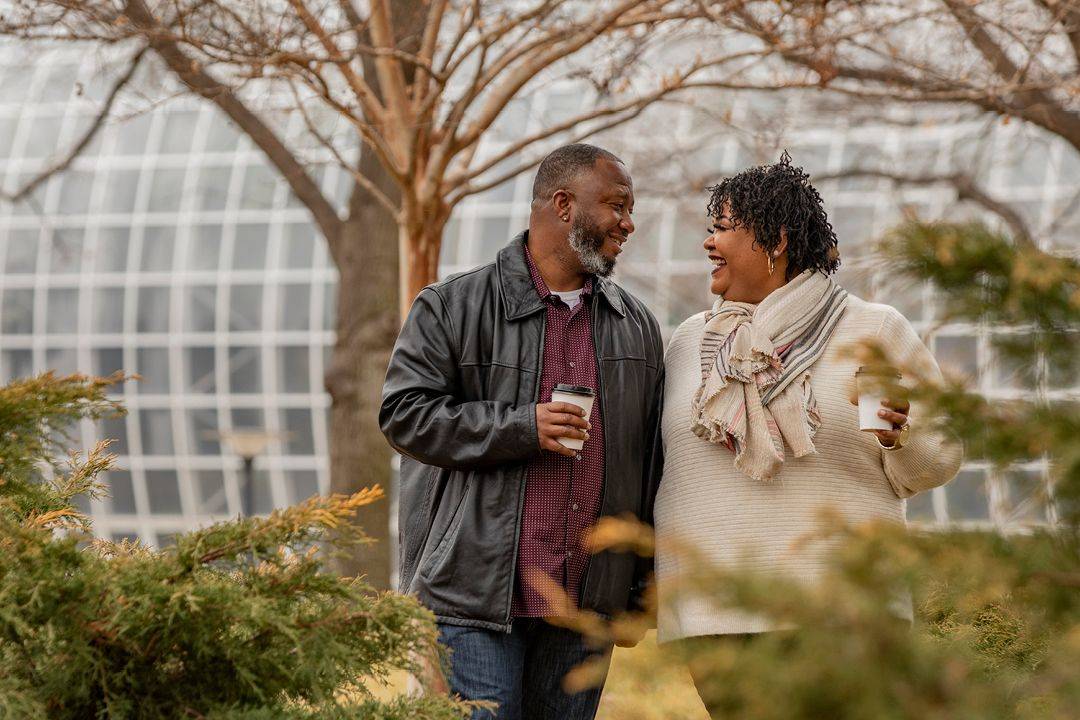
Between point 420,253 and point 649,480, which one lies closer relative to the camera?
point 649,480

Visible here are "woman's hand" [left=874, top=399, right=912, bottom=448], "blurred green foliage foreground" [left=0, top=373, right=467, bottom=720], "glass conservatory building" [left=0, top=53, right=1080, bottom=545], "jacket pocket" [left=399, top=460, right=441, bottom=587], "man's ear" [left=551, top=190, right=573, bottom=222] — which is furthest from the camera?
"glass conservatory building" [left=0, top=53, right=1080, bottom=545]

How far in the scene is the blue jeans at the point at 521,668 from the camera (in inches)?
143

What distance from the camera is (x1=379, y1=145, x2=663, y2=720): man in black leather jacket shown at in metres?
3.65

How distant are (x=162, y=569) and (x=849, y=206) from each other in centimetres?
2096

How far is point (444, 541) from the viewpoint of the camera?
375 centimetres

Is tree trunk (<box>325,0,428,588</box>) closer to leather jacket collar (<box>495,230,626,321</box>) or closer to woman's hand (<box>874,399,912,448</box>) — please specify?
leather jacket collar (<box>495,230,626,321</box>)

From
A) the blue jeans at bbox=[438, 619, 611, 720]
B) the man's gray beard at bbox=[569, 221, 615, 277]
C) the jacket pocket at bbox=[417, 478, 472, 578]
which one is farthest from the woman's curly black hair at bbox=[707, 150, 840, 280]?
the blue jeans at bbox=[438, 619, 611, 720]

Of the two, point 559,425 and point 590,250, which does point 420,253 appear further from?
point 559,425

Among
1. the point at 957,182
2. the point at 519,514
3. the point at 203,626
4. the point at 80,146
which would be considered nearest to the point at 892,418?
the point at 519,514

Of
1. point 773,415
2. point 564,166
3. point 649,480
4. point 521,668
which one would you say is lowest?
point 521,668

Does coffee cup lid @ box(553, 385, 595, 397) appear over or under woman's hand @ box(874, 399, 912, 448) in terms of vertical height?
over

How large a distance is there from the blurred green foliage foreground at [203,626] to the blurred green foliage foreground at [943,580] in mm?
1031

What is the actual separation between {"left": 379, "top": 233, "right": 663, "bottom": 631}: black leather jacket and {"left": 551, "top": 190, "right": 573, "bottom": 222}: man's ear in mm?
185

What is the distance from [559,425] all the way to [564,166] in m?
0.90
